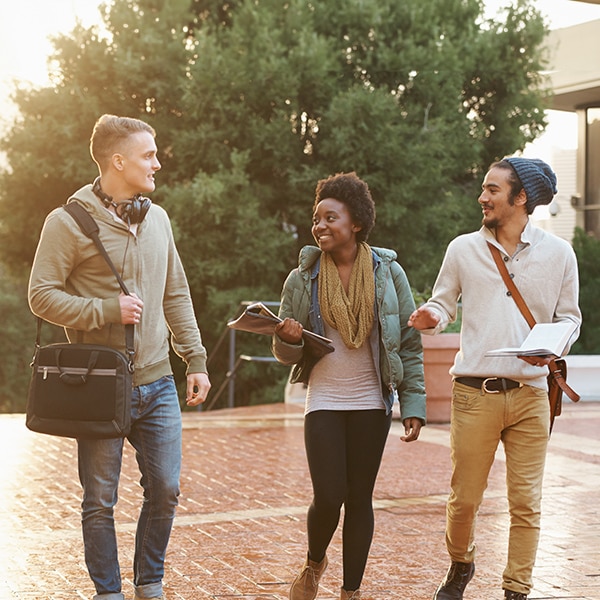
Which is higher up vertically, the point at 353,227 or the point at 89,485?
the point at 353,227

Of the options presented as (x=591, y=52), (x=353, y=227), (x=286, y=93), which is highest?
(x=591, y=52)

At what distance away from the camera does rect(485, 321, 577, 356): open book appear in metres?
4.18

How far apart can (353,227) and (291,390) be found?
418 inches

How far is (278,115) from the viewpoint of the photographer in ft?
65.6

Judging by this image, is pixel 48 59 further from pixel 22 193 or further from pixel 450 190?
pixel 450 190

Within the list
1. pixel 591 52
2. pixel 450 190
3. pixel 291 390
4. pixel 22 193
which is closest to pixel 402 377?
pixel 291 390

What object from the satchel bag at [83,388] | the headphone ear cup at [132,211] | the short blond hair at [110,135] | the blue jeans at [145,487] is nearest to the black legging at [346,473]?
the blue jeans at [145,487]

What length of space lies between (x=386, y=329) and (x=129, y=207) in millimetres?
1071

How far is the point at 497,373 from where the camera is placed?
452 cm

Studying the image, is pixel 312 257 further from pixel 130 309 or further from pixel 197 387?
pixel 130 309

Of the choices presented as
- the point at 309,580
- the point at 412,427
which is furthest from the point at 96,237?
the point at 309,580

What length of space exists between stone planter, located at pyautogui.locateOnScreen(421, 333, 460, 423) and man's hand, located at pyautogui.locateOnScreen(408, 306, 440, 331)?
302 inches

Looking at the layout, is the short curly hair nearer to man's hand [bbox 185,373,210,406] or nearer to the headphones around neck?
the headphones around neck

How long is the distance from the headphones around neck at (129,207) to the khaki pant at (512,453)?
56.3 inches
